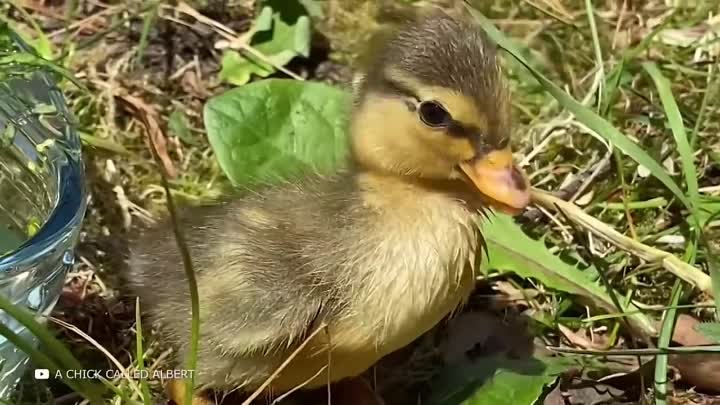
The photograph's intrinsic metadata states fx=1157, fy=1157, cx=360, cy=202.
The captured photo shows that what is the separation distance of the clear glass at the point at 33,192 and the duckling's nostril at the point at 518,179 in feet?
1.54

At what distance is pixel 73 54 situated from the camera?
6.11ft

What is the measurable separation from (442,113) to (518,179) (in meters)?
0.11

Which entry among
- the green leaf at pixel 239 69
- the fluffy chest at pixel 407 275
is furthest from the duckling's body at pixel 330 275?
the green leaf at pixel 239 69

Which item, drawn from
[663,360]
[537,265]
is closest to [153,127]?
[537,265]

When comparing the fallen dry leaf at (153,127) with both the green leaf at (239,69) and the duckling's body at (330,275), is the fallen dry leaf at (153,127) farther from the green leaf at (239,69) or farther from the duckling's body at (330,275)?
the duckling's body at (330,275)

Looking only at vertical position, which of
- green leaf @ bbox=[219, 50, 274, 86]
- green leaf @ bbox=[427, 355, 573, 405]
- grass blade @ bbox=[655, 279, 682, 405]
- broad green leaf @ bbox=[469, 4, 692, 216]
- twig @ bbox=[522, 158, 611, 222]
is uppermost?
broad green leaf @ bbox=[469, 4, 692, 216]

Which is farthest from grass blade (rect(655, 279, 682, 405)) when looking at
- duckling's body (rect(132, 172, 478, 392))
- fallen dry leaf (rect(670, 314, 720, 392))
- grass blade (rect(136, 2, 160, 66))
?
grass blade (rect(136, 2, 160, 66))

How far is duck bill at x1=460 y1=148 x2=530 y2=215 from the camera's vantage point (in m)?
1.20

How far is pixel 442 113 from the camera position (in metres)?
1.18

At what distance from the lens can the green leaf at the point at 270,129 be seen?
157 centimetres

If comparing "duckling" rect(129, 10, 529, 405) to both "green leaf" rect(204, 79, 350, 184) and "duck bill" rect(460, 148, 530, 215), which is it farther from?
"green leaf" rect(204, 79, 350, 184)

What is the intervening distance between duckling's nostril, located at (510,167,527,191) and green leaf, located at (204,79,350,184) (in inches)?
14.5

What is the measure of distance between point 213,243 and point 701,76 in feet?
3.05

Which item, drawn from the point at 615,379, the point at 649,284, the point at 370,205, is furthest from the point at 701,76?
the point at 370,205
